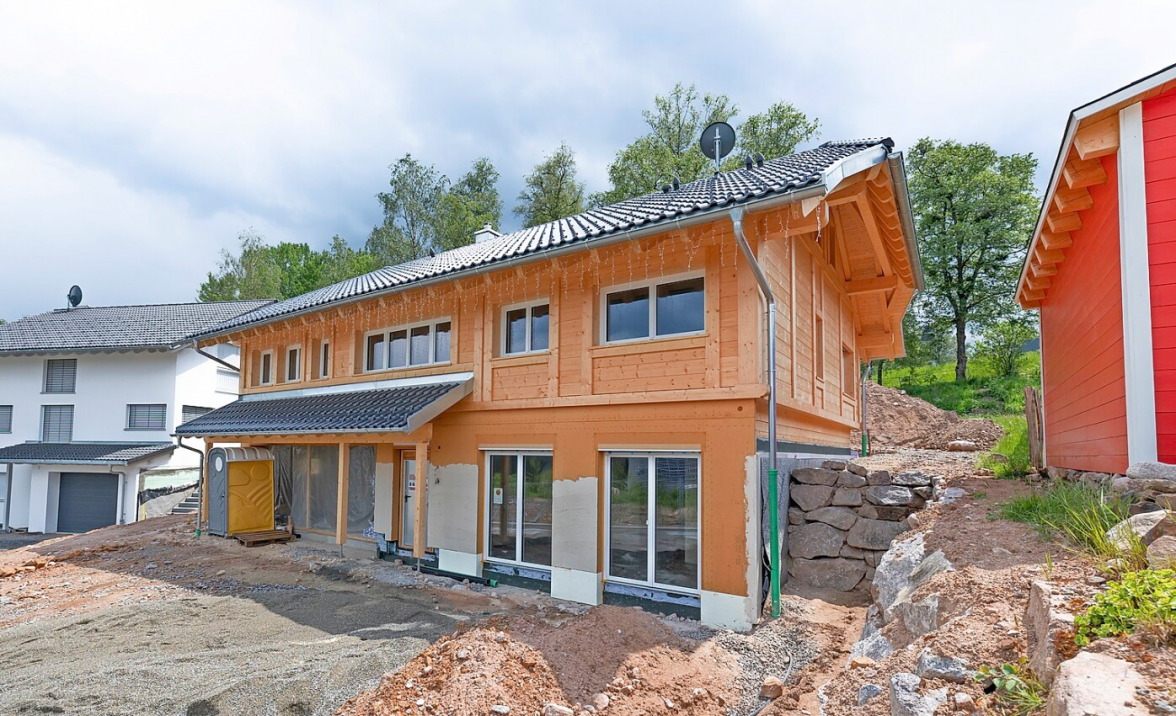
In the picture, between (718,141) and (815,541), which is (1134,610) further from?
(718,141)

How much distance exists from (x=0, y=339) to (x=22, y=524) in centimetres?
770

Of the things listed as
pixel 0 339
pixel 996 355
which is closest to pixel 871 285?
pixel 996 355

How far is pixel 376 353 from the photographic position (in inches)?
489

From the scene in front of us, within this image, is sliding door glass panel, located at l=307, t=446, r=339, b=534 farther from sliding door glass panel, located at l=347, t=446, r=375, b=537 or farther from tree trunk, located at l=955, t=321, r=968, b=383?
tree trunk, located at l=955, t=321, r=968, b=383

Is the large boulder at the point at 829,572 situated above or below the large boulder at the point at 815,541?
below

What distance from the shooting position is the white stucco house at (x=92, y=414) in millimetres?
22531

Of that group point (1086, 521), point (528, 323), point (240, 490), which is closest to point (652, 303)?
point (528, 323)

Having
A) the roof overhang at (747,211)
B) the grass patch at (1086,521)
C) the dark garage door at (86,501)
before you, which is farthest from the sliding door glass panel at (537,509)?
the dark garage door at (86,501)

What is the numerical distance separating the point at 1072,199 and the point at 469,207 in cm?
2738

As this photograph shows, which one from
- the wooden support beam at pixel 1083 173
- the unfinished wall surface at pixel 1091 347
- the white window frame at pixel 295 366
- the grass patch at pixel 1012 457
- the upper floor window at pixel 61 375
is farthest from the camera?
the upper floor window at pixel 61 375

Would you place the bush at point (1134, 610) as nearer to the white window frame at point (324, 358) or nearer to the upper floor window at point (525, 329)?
the upper floor window at point (525, 329)

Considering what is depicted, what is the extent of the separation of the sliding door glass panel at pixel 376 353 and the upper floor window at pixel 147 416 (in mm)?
15607

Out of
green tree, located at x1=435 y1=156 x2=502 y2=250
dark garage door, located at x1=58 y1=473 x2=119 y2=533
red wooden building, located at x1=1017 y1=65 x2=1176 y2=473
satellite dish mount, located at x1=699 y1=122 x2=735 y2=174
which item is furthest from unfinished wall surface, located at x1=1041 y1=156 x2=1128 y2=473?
dark garage door, located at x1=58 y1=473 x2=119 y2=533

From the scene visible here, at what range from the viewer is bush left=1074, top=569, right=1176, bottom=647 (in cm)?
274
